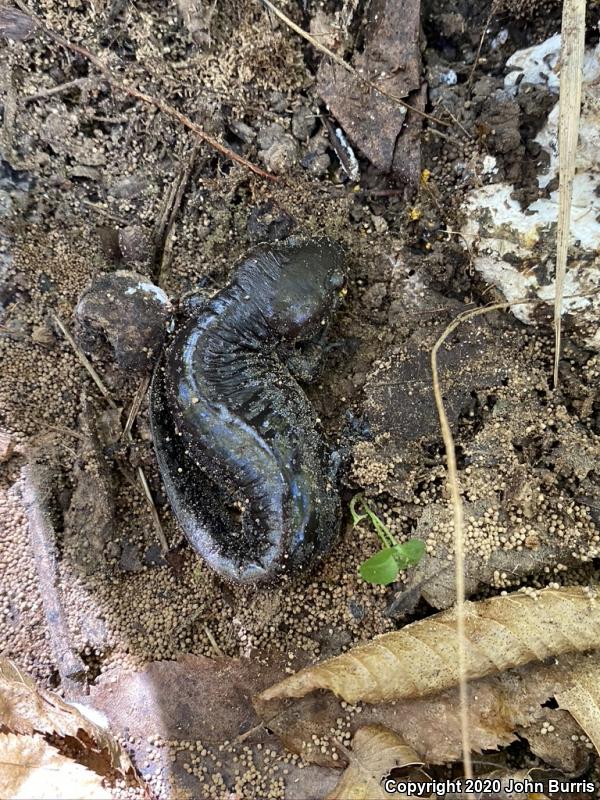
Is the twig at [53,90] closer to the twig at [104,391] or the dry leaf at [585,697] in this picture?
the twig at [104,391]

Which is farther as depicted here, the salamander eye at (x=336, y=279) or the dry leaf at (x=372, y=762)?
the salamander eye at (x=336, y=279)

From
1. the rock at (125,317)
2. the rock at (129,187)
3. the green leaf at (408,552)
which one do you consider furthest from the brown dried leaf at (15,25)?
the green leaf at (408,552)

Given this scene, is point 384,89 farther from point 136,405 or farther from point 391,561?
point 391,561

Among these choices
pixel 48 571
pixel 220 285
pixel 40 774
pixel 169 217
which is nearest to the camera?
pixel 40 774

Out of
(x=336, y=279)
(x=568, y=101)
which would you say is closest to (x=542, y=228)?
(x=568, y=101)

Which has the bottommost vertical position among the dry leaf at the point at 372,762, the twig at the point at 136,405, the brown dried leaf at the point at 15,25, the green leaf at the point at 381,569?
the dry leaf at the point at 372,762

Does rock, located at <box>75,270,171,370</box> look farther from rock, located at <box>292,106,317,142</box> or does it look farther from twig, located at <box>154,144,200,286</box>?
rock, located at <box>292,106,317,142</box>
